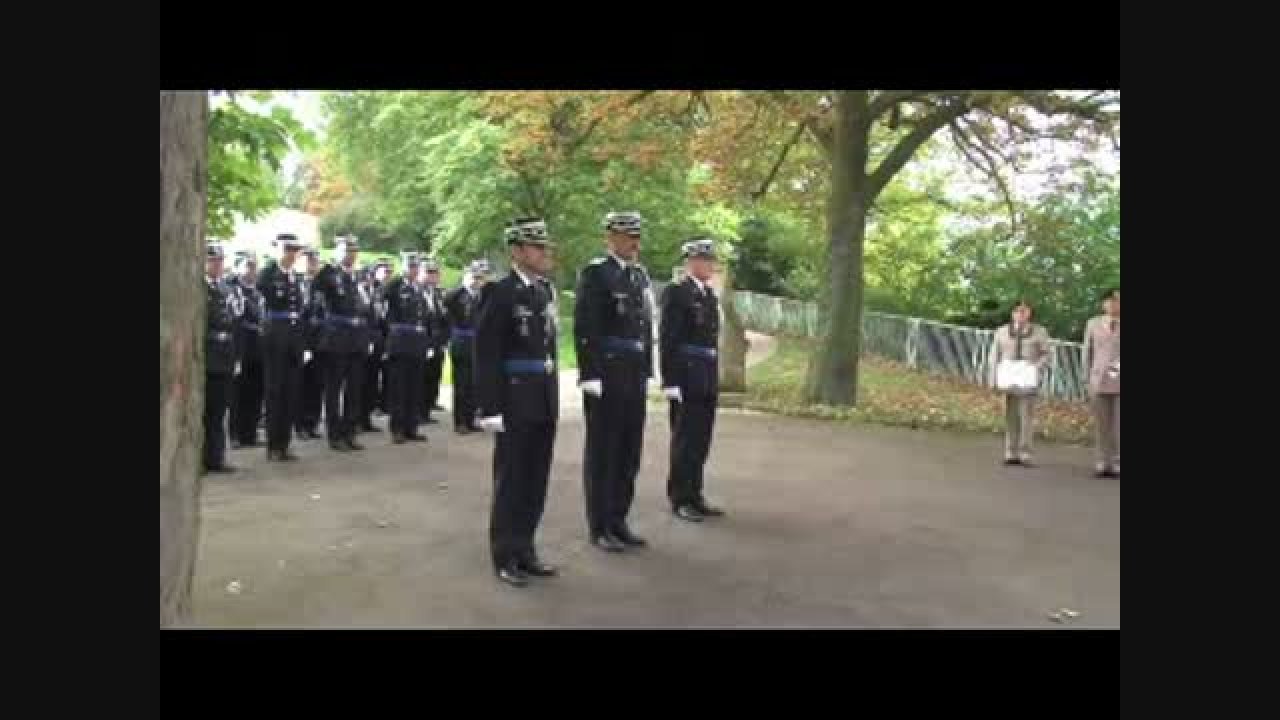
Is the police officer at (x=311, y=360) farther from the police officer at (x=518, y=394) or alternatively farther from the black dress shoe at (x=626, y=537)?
the police officer at (x=518, y=394)

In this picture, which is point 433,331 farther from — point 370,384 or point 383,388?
point 383,388

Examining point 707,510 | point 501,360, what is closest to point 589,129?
point 707,510

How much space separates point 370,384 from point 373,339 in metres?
0.70

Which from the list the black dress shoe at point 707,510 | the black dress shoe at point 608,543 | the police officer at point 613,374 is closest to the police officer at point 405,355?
the black dress shoe at point 707,510

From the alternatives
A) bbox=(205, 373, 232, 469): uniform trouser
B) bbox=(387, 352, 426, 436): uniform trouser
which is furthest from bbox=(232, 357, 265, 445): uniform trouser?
bbox=(205, 373, 232, 469): uniform trouser

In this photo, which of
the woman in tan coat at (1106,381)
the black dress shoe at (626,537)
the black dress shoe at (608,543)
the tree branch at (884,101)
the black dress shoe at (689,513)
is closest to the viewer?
the black dress shoe at (608,543)

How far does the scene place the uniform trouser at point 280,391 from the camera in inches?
489

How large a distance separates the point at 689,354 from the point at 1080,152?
43.5 ft

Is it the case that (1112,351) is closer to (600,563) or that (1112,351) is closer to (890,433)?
(890,433)

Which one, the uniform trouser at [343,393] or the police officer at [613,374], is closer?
the police officer at [613,374]

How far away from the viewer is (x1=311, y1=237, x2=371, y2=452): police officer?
1334 cm

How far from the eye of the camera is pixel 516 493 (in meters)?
7.51

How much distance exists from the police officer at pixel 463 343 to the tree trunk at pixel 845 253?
6.45 meters

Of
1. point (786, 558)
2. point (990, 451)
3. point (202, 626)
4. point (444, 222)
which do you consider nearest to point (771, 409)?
point (990, 451)
